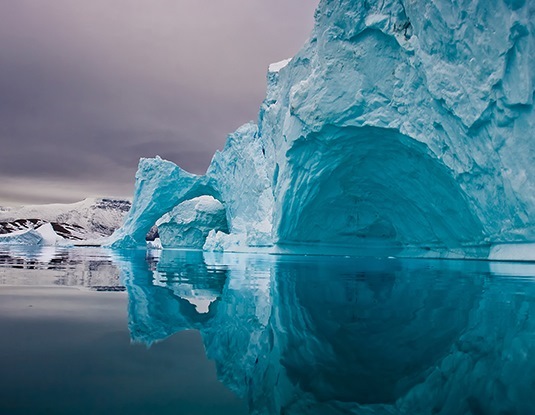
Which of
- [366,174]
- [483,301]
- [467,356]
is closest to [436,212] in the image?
[366,174]

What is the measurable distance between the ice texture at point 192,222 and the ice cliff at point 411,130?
1305 cm

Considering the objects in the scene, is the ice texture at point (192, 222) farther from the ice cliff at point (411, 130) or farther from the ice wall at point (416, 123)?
the ice wall at point (416, 123)

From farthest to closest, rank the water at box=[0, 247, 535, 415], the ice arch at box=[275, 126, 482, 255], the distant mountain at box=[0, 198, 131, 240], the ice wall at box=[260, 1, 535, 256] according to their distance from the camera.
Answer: the distant mountain at box=[0, 198, 131, 240]
the ice arch at box=[275, 126, 482, 255]
the ice wall at box=[260, 1, 535, 256]
the water at box=[0, 247, 535, 415]

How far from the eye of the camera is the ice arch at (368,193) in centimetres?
1148

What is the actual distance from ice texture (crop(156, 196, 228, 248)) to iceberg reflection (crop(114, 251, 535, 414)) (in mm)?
25368

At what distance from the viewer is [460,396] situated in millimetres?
1745

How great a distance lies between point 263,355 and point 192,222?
28.6 m

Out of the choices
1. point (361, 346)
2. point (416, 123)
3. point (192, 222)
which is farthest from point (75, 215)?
point (361, 346)

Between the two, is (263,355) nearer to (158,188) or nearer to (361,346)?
(361,346)

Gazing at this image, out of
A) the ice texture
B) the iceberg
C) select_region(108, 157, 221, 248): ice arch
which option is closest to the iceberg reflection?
select_region(108, 157, 221, 248): ice arch

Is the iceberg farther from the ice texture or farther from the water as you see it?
the water

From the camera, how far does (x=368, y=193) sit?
1572 centimetres

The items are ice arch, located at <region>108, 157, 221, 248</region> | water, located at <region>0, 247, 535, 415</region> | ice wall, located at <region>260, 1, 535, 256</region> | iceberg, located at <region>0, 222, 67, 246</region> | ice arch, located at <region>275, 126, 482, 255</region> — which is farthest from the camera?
iceberg, located at <region>0, 222, 67, 246</region>

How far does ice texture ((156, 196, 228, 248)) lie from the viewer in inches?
1168
